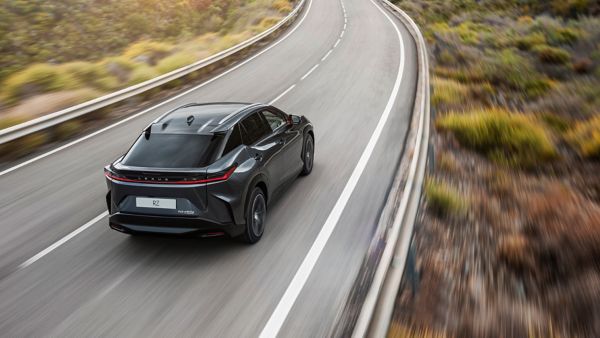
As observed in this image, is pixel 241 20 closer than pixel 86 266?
No

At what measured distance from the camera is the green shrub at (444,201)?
7.73 metres

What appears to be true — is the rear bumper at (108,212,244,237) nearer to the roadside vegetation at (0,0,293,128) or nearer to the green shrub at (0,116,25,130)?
the green shrub at (0,116,25,130)

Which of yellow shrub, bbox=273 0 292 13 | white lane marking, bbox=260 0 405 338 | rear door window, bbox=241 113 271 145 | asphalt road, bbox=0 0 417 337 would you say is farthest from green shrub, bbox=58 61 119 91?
yellow shrub, bbox=273 0 292 13

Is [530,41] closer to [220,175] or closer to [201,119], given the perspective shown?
[201,119]

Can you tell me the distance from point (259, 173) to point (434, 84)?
1062 centimetres

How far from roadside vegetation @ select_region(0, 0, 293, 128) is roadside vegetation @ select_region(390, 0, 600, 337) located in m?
9.45

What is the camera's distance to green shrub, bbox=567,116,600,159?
10.5 meters

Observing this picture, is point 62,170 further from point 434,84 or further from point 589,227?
point 434,84

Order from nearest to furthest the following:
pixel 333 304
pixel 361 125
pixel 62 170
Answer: pixel 333 304
pixel 62 170
pixel 361 125

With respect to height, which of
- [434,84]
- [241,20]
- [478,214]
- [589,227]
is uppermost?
[589,227]

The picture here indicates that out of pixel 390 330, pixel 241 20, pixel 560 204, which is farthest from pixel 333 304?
pixel 241 20

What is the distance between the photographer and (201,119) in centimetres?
680

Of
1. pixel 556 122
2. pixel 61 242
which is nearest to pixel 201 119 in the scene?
pixel 61 242

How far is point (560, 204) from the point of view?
7699 millimetres
